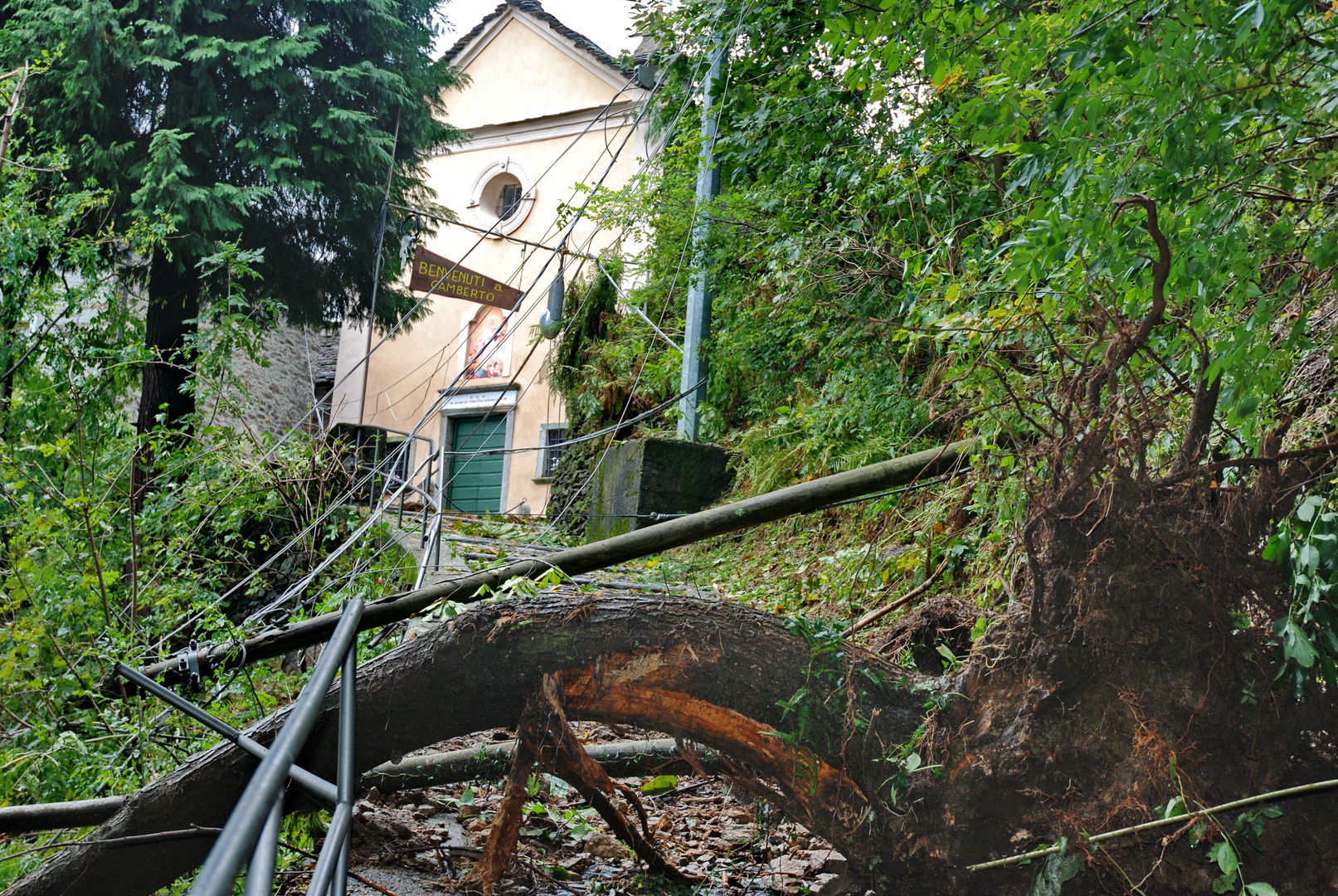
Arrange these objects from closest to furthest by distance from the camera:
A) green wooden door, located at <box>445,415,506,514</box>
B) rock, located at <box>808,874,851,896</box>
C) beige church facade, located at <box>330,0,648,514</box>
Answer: rock, located at <box>808,874,851,896</box> < beige church facade, located at <box>330,0,648,514</box> < green wooden door, located at <box>445,415,506,514</box>

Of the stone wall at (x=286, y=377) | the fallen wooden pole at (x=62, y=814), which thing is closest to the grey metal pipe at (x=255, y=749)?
the fallen wooden pole at (x=62, y=814)

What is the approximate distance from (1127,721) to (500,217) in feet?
50.1

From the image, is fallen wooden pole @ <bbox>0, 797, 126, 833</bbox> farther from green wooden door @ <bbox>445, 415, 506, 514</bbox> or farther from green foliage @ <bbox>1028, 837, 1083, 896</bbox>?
green wooden door @ <bbox>445, 415, 506, 514</bbox>

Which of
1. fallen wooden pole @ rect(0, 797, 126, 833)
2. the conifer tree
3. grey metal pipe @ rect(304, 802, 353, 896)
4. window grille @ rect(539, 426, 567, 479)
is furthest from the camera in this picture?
window grille @ rect(539, 426, 567, 479)

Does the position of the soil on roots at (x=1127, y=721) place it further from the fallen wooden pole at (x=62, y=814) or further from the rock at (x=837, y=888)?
the fallen wooden pole at (x=62, y=814)

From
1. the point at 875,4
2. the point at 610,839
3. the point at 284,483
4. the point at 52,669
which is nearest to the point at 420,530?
the point at 284,483

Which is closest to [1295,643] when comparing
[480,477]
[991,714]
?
[991,714]

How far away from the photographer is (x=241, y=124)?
13602mm

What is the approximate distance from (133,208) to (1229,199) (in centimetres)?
1389

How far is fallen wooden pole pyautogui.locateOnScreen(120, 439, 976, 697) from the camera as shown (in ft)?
12.8

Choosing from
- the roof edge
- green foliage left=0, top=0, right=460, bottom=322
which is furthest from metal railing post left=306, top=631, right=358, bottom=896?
the roof edge

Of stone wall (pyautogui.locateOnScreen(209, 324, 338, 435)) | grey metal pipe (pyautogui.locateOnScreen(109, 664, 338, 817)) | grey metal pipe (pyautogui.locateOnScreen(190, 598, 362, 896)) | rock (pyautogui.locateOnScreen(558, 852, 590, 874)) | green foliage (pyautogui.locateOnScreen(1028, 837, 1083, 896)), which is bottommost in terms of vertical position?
rock (pyautogui.locateOnScreen(558, 852, 590, 874))

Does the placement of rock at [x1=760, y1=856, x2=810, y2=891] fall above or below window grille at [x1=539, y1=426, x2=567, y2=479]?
below

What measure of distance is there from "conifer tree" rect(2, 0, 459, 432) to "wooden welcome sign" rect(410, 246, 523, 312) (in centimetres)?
239
